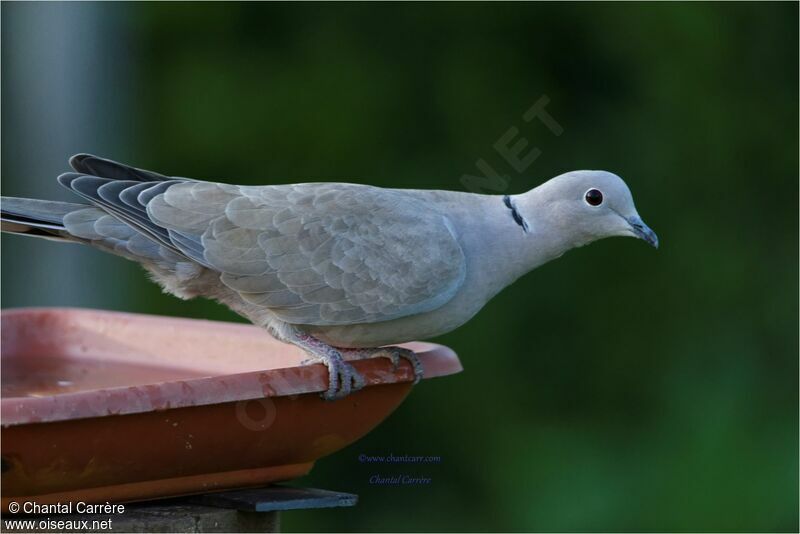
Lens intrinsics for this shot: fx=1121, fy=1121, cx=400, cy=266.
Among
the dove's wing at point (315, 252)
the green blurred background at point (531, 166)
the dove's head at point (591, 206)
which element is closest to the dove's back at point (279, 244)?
the dove's wing at point (315, 252)

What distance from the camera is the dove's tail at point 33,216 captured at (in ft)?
7.24

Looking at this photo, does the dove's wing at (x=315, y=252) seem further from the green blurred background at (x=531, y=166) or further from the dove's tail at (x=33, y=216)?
the green blurred background at (x=531, y=166)

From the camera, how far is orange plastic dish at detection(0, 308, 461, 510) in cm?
172

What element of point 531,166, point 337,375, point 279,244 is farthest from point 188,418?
point 531,166

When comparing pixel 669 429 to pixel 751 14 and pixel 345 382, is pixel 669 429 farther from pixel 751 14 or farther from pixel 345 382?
pixel 345 382

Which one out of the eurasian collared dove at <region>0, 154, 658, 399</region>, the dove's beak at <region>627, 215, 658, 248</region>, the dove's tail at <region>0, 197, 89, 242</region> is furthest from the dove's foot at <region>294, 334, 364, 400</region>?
the dove's beak at <region>627, 215, 658, 248</region>

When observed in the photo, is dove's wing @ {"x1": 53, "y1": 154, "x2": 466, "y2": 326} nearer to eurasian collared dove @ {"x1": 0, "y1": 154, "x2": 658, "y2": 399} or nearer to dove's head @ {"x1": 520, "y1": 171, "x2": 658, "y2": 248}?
eurasian collared dove @ {"x1": 0, "y1": 154, "x2": 658, "y2": 399}

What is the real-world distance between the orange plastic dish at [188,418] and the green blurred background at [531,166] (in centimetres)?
196

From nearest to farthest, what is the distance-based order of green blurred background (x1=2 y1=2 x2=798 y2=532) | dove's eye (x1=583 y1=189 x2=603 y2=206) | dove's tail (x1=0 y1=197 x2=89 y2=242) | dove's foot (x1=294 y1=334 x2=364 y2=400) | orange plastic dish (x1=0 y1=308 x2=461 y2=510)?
1. orange plastic dish (x1=0 y1=308 x2=461 y2=510)
2. dove's foot (x1=294 y1=334 x2=364 y2=400)
3. dove's tail (x1=0 y1=197 x2=89 y2=242)
4. dove's eye (x1=583 y1=189 x2=603 y2=206)
5. green blurred background (x1=2 y1=2 x2=798 y2=532)

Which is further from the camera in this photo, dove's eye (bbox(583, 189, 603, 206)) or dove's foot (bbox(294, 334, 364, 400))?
dove's eye (bbox(583, 189, 603, 206))

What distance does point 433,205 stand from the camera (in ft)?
8.10

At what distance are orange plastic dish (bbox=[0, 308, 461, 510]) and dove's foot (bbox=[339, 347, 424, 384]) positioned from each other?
2 cm

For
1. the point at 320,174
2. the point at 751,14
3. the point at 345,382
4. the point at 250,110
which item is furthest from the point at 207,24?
the point at 345,382

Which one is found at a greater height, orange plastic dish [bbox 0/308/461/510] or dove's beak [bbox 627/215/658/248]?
dove's beak [bbox 627/215/658/248]
